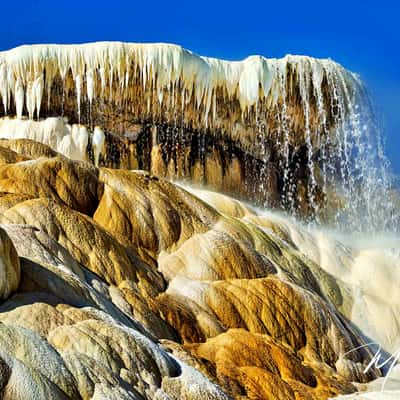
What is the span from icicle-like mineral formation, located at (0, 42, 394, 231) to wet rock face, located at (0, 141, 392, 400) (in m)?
4.96

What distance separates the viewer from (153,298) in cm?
1177

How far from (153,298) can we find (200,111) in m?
11.0

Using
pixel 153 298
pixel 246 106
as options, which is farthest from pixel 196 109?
pixel 153 298

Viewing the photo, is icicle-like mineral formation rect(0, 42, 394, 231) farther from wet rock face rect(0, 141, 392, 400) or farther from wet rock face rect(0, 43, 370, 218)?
wet rock face rect(0, 141, 392, 400)

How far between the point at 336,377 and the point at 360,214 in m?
13.4

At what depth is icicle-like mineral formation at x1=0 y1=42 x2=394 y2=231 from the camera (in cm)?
2116

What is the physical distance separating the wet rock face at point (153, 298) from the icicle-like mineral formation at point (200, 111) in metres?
4.96

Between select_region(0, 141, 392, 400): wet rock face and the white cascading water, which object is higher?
the white cascading water

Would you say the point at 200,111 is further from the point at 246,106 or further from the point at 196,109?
the point at 246,106

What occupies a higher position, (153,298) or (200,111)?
(200,111)

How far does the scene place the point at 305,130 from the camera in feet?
78.3

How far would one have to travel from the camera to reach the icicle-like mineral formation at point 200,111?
21.2m

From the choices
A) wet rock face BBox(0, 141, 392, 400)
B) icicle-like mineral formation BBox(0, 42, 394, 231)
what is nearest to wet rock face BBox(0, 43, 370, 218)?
icicle-like mineral formation BBox(0, 42, 394, 231)

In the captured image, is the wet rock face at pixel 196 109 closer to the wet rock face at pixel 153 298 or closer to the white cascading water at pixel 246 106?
the white cascading water at pixel 246 106
